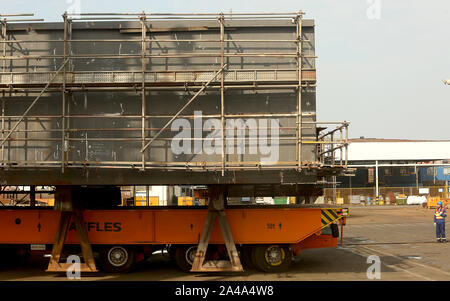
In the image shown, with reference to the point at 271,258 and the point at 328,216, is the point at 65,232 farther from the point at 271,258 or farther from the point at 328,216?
the point at 328,216

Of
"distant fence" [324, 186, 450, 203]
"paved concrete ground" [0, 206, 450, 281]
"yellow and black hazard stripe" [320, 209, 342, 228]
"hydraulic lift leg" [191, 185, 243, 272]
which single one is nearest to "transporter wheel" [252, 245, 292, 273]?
"paved concrete ground" [0, 206, 450, 281]

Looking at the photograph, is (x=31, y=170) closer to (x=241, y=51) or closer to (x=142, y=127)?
(x=142, y=127)

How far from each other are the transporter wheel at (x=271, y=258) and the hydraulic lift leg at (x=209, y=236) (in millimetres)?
752

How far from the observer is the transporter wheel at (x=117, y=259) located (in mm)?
11758

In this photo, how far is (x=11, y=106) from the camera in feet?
36.9

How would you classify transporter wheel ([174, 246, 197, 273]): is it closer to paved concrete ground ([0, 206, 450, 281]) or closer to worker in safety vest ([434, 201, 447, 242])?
paved concrete ground ([0, 206, 450, 281])

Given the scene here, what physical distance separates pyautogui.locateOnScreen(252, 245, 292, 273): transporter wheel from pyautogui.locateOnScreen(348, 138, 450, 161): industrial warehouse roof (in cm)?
4708

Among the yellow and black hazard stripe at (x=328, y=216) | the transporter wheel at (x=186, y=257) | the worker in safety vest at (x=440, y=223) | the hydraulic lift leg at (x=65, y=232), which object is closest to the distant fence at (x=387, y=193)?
the worker in safety vest at (x=440, y=223)

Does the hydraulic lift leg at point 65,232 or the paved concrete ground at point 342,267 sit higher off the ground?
the hydraulic lift leg at point 65,232

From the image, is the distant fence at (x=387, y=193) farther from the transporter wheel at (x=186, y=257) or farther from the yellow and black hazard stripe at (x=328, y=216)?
the transporter wheel at (x=186, y=257)

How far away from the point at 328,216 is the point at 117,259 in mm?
5436

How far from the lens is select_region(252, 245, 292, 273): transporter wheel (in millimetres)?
11625

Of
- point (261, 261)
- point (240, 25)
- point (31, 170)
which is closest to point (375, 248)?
point (261, 261)

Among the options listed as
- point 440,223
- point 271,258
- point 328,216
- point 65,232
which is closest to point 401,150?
point 440,223
